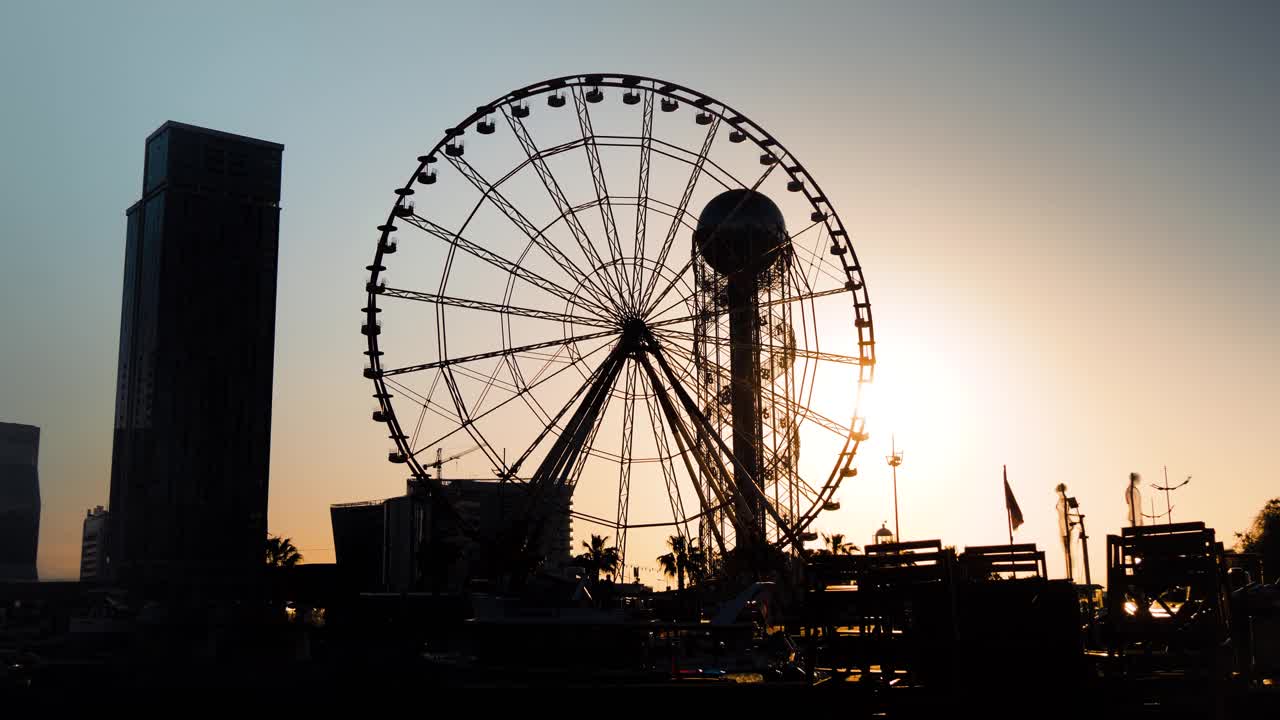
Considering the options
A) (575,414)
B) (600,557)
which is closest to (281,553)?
(600,557)

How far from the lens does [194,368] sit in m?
159

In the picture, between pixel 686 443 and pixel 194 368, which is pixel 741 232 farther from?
pixel 194 368

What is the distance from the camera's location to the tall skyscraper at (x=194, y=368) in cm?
15675

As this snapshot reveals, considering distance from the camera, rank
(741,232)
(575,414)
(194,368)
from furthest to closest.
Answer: (194,368), (741,232), (575,414)

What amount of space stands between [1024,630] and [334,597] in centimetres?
6366

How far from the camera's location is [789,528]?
44469 millimetres

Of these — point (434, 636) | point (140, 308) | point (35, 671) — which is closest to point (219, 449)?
point (140, 308)

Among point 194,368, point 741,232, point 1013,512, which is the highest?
point 194,368

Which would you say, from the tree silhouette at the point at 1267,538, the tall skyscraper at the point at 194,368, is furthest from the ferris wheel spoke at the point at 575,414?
the tall skyscraper at the point at 194,368

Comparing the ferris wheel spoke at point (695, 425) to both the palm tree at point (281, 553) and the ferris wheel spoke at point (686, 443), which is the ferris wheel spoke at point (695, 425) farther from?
the palm tree at point (281, 553)

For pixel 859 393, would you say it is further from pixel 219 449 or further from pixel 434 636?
pixel 219 449

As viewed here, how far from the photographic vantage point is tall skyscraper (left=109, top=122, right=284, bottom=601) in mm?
156750

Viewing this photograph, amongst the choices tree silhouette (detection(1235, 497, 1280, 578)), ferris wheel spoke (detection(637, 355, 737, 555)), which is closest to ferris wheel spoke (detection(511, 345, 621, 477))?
ferris wheel spoke (detection(637, 355, 737, 555))

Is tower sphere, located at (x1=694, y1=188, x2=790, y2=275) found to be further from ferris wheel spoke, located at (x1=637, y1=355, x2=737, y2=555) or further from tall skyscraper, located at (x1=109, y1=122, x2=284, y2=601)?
tall skyscraper, located at (x1=109, y1=122, x2=284, y2=601)
